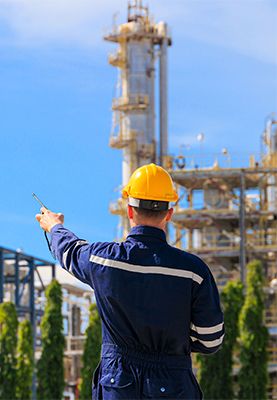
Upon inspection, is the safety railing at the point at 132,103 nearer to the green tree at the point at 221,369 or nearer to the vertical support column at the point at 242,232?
the vertical support column at the point at 242,232

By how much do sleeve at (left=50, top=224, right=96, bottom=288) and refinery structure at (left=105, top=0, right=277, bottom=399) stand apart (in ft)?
127

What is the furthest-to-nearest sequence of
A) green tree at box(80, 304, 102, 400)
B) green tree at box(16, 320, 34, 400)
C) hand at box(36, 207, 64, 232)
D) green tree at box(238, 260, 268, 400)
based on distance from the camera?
green tree at box(238, 260, 268, 400) → green tree at box(80, 304, 102, 400) → green tree at box(16, 320, 34, 400) → hand at box(36, 207, 64, 232)

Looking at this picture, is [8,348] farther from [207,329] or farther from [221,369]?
[207,329]

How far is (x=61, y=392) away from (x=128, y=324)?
2946 centimetres

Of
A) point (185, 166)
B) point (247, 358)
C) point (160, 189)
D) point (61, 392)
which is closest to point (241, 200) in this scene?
point (185, 166)

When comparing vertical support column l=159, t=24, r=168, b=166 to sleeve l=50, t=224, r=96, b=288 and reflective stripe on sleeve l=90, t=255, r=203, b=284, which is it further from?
reflective stripe on sleeve l=90, t=255, r=203, b=284

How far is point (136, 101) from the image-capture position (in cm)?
4688

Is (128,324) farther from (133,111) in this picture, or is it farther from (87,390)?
(133,111)

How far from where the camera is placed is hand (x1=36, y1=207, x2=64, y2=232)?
195 inches

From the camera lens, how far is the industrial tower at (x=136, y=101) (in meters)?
46.9

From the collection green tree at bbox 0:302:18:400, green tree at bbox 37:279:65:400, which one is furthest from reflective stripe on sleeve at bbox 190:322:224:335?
green tree at bbox 37:279:65:400

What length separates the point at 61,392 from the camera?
33469mm

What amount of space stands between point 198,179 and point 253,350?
12571 millimetres

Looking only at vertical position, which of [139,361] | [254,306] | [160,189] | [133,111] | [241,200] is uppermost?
[133,111]
